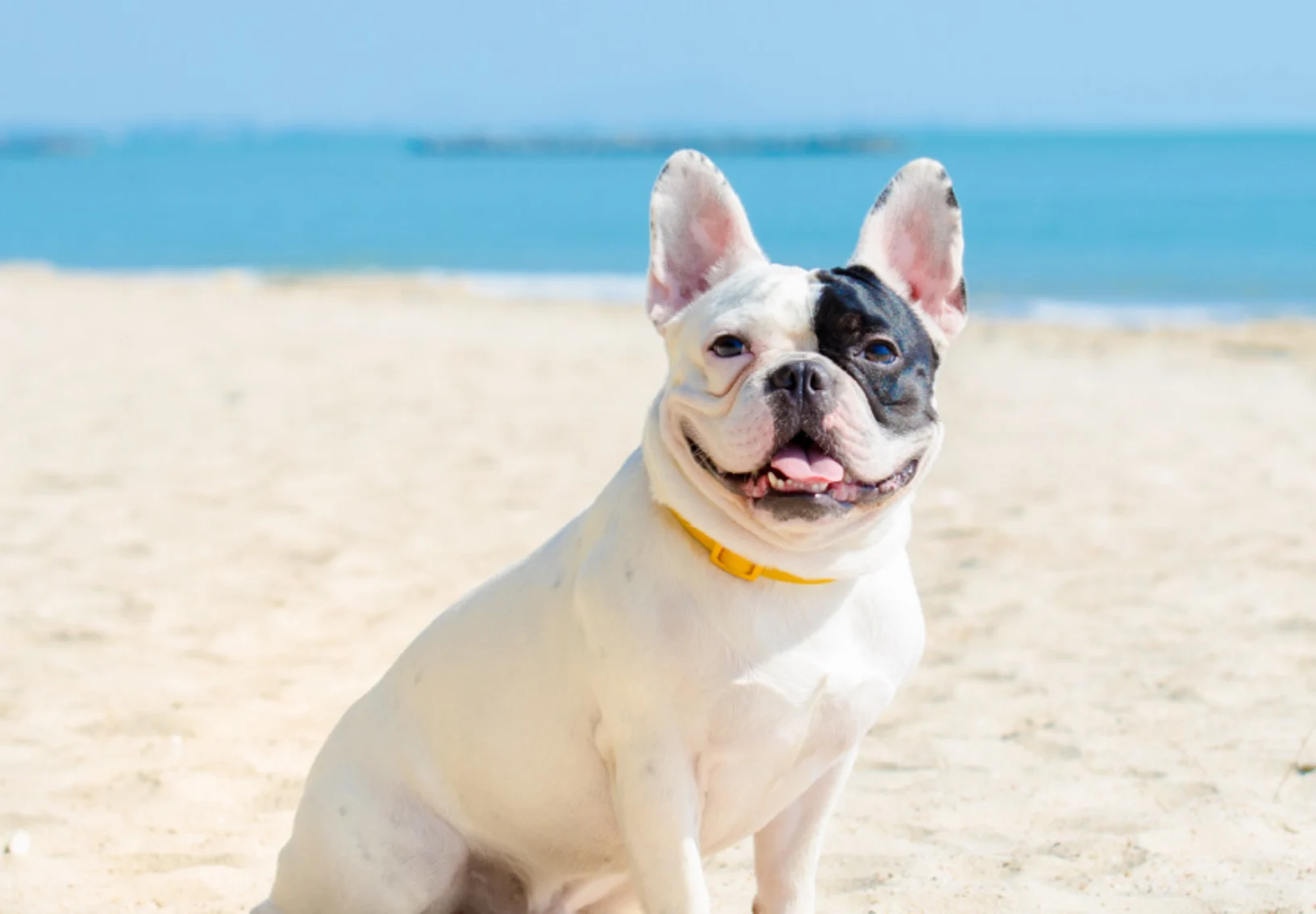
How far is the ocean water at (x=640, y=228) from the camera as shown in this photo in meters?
18.5

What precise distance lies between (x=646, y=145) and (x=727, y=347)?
4118 inches

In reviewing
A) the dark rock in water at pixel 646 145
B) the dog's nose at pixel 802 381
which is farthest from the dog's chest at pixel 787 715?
the dark rock in water at pixel 646 145

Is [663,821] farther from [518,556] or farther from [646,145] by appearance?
[646,145]

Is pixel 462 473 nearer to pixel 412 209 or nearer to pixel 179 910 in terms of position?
pixel 179 910

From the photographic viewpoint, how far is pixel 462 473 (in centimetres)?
683

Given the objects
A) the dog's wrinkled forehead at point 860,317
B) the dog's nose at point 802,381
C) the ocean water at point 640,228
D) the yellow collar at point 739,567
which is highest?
the dog's wrinkled forehead at point 860,317

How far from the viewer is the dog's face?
2.16m

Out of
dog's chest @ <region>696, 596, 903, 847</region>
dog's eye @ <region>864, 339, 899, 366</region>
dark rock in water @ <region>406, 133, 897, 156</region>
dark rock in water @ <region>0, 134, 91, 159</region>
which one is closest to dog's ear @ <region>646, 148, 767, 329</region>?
dog's eye @ <region>864, 339, 899, 366</region>

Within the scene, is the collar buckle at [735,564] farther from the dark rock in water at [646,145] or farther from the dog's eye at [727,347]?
the dark rock in water at [646,145]

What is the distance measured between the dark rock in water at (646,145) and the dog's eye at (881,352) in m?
93.5

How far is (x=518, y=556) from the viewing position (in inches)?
216

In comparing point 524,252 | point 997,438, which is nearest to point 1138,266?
point 524,252

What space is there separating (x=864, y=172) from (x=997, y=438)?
55.7 metres

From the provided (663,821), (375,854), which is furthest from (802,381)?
(375,854)
